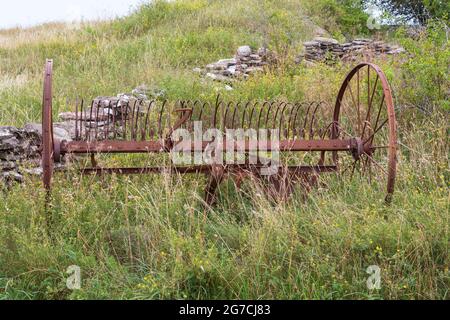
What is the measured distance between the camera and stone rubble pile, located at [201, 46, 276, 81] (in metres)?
9.46

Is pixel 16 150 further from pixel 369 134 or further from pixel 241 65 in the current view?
pixel 241 65

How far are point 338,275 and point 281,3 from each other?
13.8 metres

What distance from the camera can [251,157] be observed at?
5.04 meters

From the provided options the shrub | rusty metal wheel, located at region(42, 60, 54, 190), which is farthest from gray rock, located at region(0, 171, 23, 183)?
the shrub

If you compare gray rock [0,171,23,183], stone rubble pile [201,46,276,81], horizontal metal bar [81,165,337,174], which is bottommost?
gray rock [0,171,23,183]

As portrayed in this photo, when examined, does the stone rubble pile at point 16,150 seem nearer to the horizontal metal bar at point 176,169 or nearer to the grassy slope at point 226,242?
the grassy slope at point 226,242

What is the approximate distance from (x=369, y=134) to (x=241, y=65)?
4.70 metres

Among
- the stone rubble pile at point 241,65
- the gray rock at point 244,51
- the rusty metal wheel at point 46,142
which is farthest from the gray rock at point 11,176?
the gray rock at point 244,51

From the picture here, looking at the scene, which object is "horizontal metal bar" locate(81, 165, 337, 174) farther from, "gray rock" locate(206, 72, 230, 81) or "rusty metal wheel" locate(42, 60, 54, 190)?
"gray rock" locate(206, 72, 230, 81)

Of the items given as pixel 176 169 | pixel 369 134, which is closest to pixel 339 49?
pixel 369 134

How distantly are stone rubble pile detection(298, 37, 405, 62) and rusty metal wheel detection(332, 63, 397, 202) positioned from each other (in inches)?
100

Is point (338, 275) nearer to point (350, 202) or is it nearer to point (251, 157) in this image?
point (350, 202)

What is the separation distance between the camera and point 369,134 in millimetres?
5793
